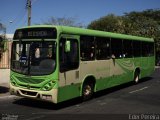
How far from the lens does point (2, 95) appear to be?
50.3 ft

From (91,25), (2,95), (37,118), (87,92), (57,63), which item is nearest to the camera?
(37,118)

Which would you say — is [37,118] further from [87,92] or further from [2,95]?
[2,95]

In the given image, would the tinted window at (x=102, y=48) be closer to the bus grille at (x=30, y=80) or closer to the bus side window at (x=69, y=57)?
the bus side window at (x=69, y=57)

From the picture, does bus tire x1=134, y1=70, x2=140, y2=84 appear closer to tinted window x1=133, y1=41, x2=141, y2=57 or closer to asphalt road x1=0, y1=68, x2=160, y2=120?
tinted window x1=133, y1=41, x2=141, y2=57

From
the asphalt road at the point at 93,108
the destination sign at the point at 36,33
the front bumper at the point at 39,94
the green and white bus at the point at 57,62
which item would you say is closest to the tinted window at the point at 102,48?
the green and white bus at the point at 57,62

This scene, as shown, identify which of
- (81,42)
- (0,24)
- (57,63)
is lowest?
(57,63)

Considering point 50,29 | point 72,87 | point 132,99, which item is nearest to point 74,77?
point 72,87


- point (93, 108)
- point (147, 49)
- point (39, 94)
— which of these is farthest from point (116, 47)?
point (39, 94)

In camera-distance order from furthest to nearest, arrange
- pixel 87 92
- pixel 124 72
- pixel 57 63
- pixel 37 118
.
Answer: pixel 124 72 → pixel 87 92 → pixel 57 63 → pixel 37 118

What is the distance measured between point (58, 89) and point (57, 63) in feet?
2.93

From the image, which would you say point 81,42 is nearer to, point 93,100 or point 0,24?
point 93,100

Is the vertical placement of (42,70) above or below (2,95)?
above

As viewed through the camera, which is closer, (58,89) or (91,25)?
(58,89)

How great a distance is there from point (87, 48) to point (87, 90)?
67.4 inches
